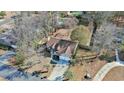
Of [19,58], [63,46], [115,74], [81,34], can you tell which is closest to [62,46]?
[63,46]

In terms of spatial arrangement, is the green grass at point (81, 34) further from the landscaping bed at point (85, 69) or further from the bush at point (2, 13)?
the bush at point (2, 13)

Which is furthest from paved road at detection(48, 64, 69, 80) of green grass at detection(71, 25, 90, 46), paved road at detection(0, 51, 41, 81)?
green grass at detection(71, 25, 90, 46)

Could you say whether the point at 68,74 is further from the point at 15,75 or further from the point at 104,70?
the point at 15,75

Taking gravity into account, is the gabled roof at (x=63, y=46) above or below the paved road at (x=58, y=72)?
above

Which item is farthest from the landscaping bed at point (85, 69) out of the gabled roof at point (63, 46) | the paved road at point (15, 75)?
the paved road at point (15, 75)
